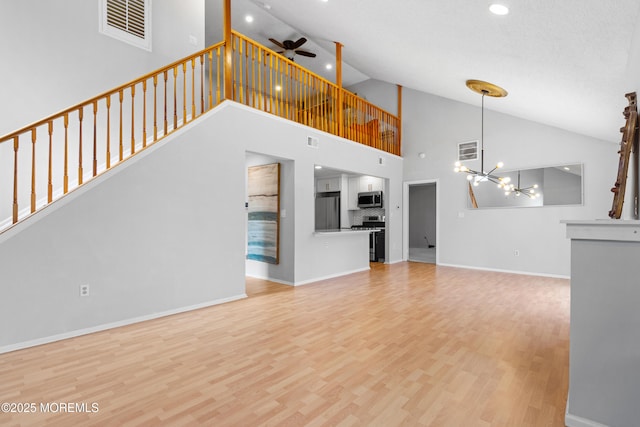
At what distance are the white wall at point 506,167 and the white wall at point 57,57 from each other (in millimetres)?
5817

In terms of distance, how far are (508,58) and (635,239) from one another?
8.40 ft

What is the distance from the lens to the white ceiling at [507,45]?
226 centimetres

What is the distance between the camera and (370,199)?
8.17 m

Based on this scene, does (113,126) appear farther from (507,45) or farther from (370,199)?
(370,199)

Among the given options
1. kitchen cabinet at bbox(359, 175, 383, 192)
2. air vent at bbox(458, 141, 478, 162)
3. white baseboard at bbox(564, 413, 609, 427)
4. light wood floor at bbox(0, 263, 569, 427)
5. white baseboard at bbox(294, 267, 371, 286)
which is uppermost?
air vent at bbox(458, 141, 478, 162)

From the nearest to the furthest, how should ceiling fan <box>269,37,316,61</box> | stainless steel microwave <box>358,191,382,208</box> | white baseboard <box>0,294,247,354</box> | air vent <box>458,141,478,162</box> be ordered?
1. white baseboard <box>0,294,247,354</box>
2. ceiling fan <box>269,37,316,61</box>
3. air vent <box>458,141,478,162</box>
4. stainless steel microwave <box>358,191,382,208</box>

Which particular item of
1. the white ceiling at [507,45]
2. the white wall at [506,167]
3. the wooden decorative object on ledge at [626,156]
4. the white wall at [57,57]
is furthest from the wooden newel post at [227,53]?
the white wall at [506,167]

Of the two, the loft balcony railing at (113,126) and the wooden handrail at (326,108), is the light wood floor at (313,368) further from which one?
the wooden handrail at (326,108)

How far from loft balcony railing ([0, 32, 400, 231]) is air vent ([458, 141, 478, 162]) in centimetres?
238

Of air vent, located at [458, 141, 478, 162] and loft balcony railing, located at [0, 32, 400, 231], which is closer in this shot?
loft balcony railing, located at [0, 32, 400, 231]

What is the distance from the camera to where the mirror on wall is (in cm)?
577

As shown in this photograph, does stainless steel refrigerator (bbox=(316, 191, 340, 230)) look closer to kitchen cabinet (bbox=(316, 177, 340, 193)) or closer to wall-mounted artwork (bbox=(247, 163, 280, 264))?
kitchen cabinet (bbox=(316, 177, 340, 193))

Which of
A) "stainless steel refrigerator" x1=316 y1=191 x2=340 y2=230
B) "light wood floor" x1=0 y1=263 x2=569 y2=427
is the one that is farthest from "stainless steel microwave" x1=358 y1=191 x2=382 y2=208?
"light wood floor" x1=0 y1=263 x2=569 y2=427

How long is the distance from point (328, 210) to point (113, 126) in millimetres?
5537
